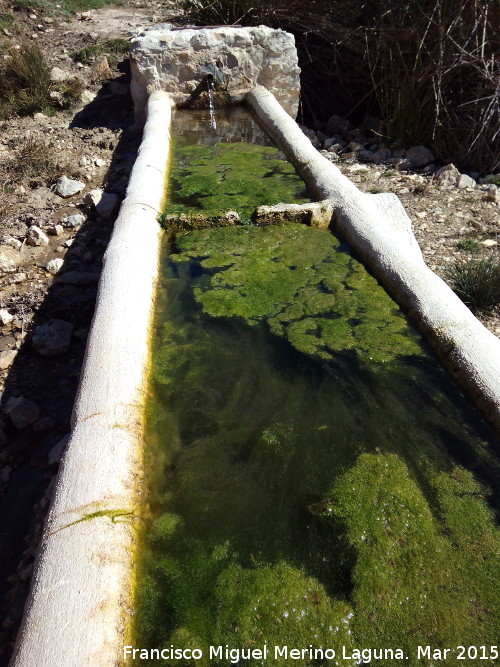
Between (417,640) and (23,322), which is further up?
(417,640)

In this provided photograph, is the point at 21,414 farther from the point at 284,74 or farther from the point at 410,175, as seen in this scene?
the point at 284,74

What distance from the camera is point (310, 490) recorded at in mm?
1691

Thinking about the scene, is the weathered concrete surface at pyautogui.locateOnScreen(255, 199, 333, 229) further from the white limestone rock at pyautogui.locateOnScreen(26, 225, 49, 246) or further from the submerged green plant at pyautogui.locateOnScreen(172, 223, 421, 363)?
the white limestone rock at pyautogui.locateOnScreen(26, 225, 49, 246)

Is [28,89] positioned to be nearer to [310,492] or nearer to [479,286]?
[479,286]

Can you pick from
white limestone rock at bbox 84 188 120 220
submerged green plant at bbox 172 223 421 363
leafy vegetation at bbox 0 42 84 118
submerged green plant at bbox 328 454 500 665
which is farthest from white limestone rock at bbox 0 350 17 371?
leafy vegetation at bbox 0 42 84 118

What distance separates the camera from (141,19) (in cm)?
734

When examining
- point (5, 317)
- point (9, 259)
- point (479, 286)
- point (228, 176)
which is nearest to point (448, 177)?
point (479, 286)

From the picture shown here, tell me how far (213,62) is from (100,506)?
4.77 m

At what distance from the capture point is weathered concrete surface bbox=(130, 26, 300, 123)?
4.88 m

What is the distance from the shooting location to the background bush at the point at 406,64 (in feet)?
14.2

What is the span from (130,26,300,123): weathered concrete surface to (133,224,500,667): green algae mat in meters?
3.34

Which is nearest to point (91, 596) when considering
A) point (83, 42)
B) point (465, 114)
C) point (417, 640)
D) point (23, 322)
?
point (417, 640)

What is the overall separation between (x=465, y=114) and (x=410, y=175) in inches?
30.2

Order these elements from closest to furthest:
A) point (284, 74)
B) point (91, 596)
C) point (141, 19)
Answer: point (91, 596), point (284, 74), point (141, 19)
